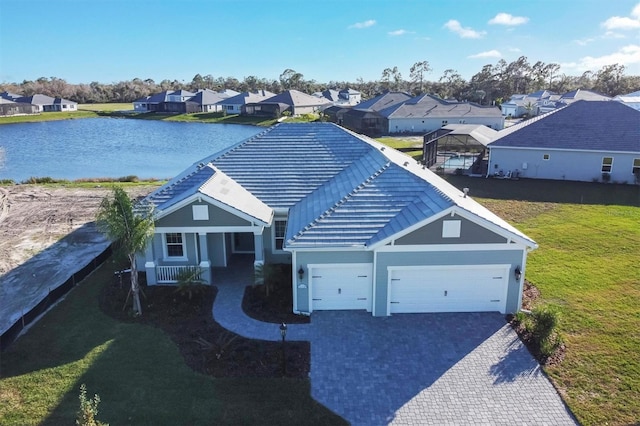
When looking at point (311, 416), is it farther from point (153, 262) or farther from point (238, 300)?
point (153, 262)

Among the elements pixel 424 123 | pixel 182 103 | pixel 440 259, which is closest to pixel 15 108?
pixel 182 103

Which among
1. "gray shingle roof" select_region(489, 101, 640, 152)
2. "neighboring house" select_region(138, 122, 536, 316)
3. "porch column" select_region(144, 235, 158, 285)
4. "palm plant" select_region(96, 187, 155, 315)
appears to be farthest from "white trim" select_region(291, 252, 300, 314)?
"gray shingle roof" select_region(489, 101, 640, 152)

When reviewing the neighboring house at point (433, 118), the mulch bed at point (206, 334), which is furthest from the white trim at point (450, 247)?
the neighboring house at point (433, 118)

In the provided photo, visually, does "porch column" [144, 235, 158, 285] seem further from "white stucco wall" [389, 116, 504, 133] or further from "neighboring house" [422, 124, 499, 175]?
"white stucco wall" [389, 116, 504, 133]

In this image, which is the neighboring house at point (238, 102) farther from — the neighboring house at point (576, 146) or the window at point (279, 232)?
the window at point (279, 232)

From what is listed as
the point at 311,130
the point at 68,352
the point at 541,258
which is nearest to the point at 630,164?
the point at 541,258

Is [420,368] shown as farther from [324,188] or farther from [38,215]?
[38,215]

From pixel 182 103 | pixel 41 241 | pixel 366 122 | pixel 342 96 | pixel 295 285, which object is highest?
pixel 342 96
